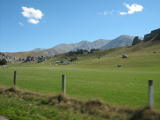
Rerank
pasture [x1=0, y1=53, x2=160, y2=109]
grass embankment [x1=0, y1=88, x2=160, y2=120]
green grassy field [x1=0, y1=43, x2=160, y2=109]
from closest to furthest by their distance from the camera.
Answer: grass embankment [x1=0, y1=88, x2=160, y2=120] < pasture [x1=0, y1=53, x2=160, y2=109] < green grassy field [x1=0, y1=43, x2=160, y2=109]

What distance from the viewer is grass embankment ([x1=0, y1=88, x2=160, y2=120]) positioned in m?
10.8

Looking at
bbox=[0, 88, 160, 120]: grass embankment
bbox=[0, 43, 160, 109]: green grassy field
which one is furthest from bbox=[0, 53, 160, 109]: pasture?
bbox=[0, 88, 160, 120]: grass embankment

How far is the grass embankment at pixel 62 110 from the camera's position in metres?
10.8

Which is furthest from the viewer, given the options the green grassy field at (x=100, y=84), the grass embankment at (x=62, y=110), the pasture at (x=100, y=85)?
the green grassy field at (x=100, y=84)

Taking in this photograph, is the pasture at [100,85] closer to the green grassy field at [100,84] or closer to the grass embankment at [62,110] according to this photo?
the green grassy field at [100,84]

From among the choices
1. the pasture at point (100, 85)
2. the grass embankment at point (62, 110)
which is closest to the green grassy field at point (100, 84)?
the pasture at point (100, 85)

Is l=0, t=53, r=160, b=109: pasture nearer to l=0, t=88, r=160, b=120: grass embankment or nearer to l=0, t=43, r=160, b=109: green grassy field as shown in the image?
l=0, t=43, r=160, b=109: green grassy field

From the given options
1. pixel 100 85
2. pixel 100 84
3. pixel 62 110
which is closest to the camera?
pixel 62 110

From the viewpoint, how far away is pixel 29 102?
1450 cm

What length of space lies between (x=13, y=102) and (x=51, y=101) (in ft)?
7.43

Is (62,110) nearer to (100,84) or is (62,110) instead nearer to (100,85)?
(100,85)

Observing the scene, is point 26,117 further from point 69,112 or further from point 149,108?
point 149,108

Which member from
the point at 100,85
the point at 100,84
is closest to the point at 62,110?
the point at 100,85

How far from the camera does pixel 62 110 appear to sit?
1249 centimetres
